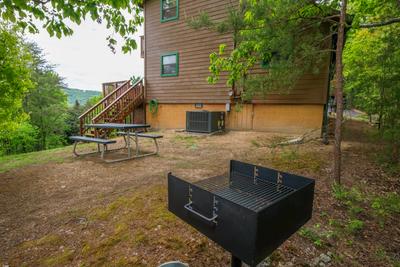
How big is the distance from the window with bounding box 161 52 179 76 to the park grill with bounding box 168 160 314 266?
8597mm

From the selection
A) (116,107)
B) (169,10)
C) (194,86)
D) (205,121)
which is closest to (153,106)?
(116,107)

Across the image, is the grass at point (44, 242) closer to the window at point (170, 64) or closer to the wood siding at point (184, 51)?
the wood siding at point (184, 51)

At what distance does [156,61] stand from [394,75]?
29.6 ft

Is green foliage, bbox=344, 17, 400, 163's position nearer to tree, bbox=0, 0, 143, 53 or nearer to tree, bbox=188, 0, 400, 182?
tree, bbox=188, 0, 400, 182

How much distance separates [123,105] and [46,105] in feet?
38.7

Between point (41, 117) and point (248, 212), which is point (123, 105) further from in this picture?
point (41, 117)

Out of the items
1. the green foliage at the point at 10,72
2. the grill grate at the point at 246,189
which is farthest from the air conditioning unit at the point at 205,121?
the grill grate at the point at 246,189

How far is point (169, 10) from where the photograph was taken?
9578 mm

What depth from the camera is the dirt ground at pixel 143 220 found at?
176cm

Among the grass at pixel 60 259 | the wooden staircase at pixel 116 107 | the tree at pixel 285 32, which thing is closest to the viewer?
the grass at pixel 60 259

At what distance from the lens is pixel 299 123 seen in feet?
22.7

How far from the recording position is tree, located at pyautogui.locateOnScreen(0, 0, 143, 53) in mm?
1864

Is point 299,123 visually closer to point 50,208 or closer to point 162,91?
point 162,91

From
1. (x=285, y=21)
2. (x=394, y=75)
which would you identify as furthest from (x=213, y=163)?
(x=394, y=75)
